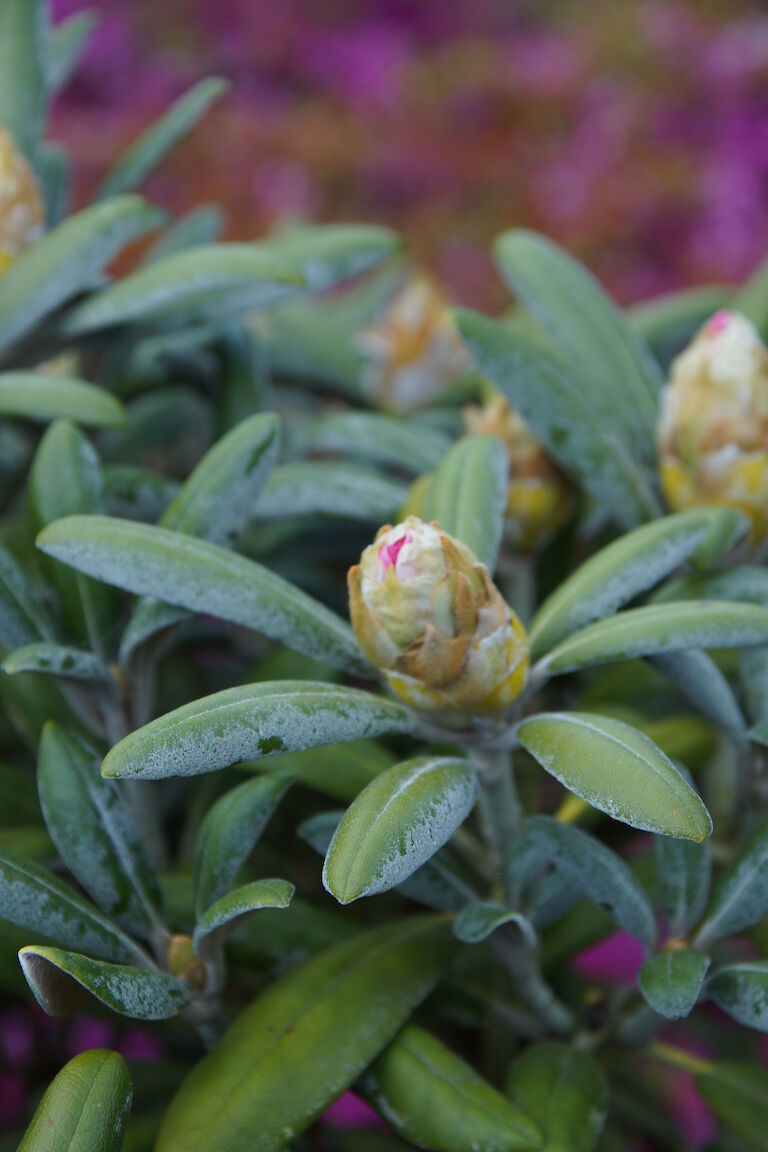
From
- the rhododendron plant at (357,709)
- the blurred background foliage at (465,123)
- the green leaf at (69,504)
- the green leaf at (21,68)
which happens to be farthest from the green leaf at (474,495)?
the blurred background foliage at (465,123)

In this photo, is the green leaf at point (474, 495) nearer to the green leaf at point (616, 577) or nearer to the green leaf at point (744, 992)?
the green leaf at point (616, 577)

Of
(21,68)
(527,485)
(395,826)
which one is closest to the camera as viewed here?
(395,826)

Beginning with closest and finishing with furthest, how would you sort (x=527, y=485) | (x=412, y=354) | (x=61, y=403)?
(x=61, y=403) → (x=527, y=485) → (x=412, y=354)

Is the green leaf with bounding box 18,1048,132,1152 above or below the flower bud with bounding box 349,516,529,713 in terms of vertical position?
below

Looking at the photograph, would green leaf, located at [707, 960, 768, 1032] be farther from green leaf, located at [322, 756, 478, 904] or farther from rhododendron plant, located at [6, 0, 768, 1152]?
green leaf, located at [322, 756, 478, 904]

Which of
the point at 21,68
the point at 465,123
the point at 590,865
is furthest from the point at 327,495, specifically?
the point at 465,123

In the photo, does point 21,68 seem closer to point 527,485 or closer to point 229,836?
point 527,485

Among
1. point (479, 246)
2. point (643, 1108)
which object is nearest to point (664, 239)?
point (479, 246)

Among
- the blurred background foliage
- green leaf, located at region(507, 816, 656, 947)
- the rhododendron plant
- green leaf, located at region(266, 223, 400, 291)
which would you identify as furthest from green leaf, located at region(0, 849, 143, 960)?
the blurred background foliage
